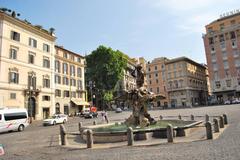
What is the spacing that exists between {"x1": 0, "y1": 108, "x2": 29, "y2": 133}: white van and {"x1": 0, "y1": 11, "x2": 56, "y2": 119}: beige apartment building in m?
10.6

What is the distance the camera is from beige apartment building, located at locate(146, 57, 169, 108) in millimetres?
73938

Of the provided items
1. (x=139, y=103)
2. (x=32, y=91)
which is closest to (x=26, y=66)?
(x=32, y=91)

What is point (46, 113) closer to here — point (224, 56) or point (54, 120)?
point (54, 120)

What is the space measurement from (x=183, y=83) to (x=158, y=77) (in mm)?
10938

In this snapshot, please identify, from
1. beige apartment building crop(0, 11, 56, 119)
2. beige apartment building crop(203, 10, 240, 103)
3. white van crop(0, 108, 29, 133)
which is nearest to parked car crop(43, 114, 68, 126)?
white van crop(0, 108, 29, 133)

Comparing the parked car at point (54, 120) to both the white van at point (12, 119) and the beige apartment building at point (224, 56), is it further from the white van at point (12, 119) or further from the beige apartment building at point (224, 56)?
the beige apartment building at point (224, 56)

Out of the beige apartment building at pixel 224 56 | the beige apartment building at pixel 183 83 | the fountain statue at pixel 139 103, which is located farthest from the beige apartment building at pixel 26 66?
the beige apartment building at pixel 224 56

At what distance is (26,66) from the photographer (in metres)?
37.1

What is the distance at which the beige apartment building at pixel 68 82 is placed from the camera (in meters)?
46.5

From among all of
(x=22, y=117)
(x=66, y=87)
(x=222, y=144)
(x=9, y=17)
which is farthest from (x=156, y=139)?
(x=66, y=87)

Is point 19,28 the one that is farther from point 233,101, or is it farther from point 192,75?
point 192,75

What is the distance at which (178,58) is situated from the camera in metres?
69.1

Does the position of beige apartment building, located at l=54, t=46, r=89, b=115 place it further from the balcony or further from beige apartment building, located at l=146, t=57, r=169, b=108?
beige apartment building, located at l=146, t=57, r=169, b=108

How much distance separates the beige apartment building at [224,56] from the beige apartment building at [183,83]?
8703 mm
